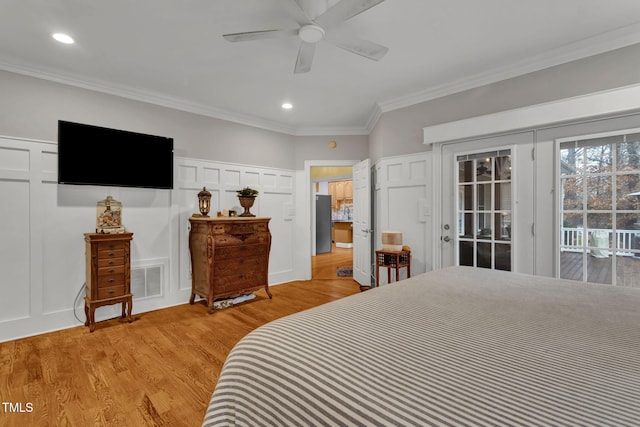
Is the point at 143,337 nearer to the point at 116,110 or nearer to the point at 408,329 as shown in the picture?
the point at 116,110

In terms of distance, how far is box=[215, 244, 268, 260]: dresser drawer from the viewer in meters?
3.39

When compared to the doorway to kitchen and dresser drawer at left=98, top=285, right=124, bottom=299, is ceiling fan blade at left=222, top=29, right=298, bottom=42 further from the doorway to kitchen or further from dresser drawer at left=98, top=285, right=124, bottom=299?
the doorway to kitchen

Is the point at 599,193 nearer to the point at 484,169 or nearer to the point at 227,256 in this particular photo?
the point at 484,169

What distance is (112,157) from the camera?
3115mm

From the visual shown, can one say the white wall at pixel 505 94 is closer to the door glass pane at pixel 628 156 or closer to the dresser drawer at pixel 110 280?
the door glass pane at pixel 628 156

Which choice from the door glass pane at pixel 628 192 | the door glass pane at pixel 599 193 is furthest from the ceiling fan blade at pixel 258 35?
the door glass pane at pixel 628 192

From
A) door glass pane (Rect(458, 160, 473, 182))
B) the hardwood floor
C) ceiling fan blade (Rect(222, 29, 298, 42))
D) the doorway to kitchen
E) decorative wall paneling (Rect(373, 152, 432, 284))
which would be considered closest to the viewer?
the hardwood floor

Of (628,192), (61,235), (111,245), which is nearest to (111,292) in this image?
(111,245)

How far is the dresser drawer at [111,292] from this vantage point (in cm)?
287

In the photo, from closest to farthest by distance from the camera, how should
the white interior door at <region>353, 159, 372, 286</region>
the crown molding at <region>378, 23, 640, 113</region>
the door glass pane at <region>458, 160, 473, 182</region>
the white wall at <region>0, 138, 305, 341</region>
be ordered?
the crown molding at <region>378, 23, 640, 113</region> → the white wall at <region>0, 138, 305, 341</region> → the door glass pane at <region>458, 160, 473, 182</region> → the white interior door at <region>353, 159, 372, 286</region>

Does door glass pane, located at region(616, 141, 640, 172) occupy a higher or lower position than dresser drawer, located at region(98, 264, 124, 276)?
higher

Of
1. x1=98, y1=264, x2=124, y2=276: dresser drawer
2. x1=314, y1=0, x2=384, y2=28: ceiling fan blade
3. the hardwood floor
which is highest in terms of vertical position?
x1=314, y1=0, x2=384, y2=28: ceiling fan blade

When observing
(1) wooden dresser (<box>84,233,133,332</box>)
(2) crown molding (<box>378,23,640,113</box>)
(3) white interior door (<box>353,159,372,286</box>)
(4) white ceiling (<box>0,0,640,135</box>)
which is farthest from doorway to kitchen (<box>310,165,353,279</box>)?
(1) wooden dresser (<box>84,233,133,332</box>)

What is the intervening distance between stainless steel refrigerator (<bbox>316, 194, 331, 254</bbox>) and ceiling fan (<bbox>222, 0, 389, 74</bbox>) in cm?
552
